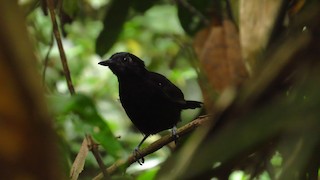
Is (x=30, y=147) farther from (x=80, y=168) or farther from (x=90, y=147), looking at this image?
(x=90, y=147)

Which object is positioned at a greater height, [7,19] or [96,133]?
[96,133]

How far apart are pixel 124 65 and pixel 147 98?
0.24 meters

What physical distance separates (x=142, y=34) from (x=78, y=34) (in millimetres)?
683

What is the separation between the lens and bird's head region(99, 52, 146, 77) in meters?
3.40

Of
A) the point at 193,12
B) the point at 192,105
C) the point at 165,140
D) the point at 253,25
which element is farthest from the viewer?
the point at 193,12

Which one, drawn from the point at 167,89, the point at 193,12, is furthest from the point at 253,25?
the point at 193,12

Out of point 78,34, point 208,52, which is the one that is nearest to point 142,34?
point 78,34

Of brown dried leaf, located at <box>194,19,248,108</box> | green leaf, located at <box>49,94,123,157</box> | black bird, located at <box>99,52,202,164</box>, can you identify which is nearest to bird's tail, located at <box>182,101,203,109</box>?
black bird, located at <box>99,52,202,164</box>

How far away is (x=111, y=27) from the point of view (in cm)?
346

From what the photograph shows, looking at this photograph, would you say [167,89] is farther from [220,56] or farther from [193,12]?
[193,12]

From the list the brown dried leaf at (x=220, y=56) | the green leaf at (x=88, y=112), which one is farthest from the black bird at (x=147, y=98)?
the green leaf at (x=88, y=112)

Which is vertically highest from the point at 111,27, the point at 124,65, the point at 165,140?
the point at 111,27

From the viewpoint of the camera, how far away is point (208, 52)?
322cm

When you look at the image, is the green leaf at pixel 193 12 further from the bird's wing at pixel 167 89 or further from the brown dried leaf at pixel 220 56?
the bird's wing at pixel 167 89
